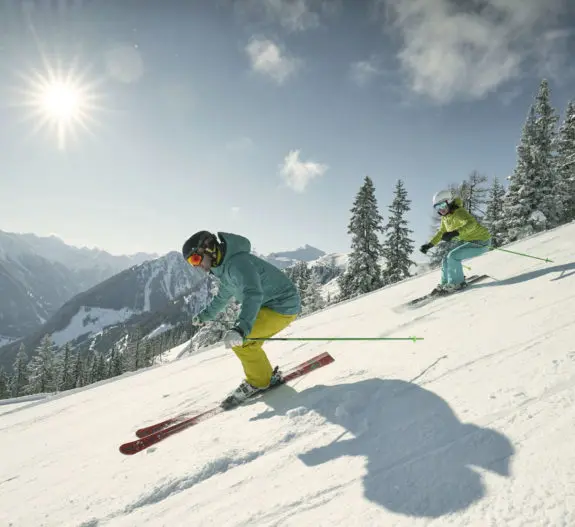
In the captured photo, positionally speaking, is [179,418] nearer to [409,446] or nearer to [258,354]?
[258,354]

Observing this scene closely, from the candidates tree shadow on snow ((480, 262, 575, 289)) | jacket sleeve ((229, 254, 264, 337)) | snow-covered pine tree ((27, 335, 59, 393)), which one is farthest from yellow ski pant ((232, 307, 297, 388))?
snow-covered pine tree ((27, 335, 59, 393))

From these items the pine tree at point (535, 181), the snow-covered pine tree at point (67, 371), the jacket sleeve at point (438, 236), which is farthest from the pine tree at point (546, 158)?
the snow-covered pine tree at point (67, 371)

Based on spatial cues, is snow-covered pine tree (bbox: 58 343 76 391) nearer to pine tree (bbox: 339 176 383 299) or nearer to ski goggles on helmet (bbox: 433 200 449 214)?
pine tree (bbox: 339 176 383 299)

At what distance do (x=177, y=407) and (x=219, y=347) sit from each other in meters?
3.43

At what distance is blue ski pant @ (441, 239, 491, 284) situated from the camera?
744 centimetres

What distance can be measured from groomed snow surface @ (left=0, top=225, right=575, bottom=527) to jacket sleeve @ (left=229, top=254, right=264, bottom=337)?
1.03 meters

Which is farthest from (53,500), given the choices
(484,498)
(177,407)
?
(484,498)

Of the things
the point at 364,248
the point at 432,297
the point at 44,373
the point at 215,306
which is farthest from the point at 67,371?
the point at 432,297

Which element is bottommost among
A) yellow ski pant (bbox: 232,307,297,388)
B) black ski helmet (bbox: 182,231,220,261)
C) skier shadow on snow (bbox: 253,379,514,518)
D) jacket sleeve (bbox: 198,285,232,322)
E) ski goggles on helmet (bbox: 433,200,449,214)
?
skier shadow on snow (bbox: 253,379,514,518)

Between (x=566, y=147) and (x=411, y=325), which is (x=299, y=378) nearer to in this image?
(x=411, y=325)

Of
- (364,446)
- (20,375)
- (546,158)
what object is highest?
(546,158)

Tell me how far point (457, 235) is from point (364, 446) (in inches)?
242

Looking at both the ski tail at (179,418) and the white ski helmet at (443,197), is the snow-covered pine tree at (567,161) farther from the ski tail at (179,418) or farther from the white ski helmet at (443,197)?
the ski tail at (179,418)

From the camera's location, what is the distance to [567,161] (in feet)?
100
